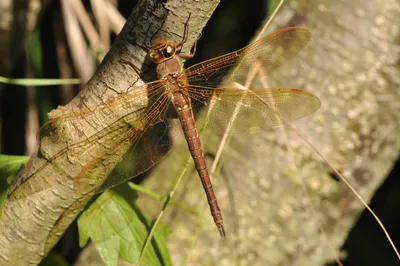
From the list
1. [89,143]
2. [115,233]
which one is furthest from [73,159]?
[115,233]

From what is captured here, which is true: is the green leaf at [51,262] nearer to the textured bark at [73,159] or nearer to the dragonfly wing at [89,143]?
the textured bark at [73,159]

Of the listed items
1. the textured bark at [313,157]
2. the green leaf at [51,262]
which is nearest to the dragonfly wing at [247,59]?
the textured bark at [313,157]

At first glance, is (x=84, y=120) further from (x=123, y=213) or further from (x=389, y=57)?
(x=389, y=57)

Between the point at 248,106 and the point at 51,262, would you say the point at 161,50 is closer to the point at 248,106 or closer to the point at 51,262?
the point at 248,106

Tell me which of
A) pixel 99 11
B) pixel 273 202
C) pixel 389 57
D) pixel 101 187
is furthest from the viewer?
pixel 99 11

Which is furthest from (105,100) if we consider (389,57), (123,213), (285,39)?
(389,57)
